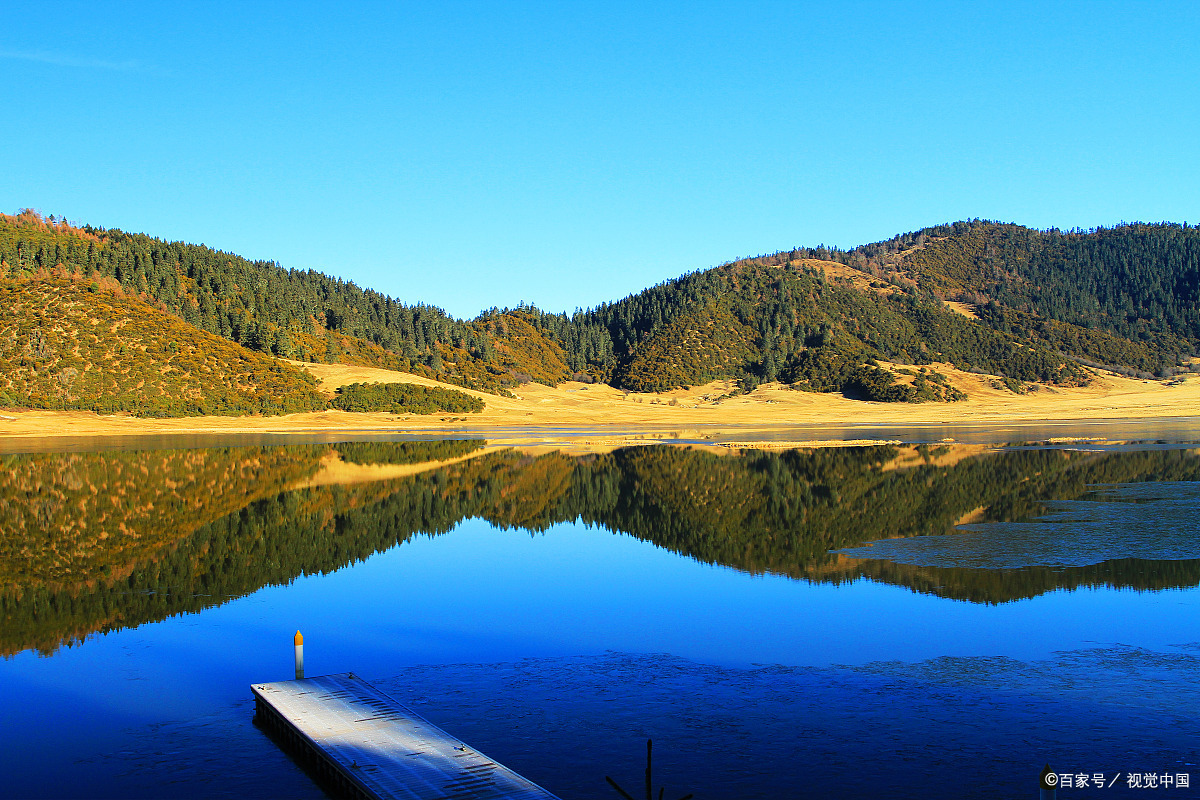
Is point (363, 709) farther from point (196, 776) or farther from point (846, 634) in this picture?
point (846, 634)

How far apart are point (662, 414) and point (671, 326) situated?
58859 mm

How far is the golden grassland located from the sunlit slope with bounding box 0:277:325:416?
2.34 meters

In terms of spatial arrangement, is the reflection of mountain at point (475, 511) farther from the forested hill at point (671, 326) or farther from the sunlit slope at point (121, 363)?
the forested hill at point (671, 326)

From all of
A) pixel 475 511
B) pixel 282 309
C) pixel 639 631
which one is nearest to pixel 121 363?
pixel 282 309

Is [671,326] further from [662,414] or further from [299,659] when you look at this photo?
[299,659]

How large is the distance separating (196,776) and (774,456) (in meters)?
47.6

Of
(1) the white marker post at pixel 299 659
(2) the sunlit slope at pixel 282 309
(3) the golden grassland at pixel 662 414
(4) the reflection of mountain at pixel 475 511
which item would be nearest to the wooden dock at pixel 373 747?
(1) the white marker post at pixel 299 659

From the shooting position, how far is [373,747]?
11.4m

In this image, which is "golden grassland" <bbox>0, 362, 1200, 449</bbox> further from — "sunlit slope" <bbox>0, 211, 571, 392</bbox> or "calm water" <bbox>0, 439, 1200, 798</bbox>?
"calm water" <bbox>0, 439, 1200, 798</bbox>

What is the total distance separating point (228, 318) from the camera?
128 metres

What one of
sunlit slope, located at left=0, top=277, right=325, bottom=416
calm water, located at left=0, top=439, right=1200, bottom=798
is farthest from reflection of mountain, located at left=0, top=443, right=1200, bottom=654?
sunlit slope, located at left=0, top=277, right=325, bottom=416

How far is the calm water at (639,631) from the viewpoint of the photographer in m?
11.6

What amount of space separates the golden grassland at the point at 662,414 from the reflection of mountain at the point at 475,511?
2107 centimetres

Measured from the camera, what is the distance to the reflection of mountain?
21.5 meters
